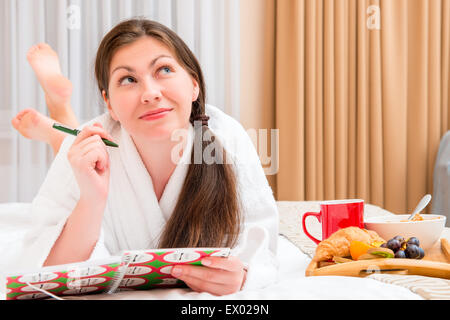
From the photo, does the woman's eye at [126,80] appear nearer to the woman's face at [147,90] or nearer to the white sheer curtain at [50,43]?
the woman's face at [147,90]

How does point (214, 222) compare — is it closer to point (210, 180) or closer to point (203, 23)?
point (210, 180)

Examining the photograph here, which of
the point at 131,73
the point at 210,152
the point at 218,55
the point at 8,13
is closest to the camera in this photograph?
the point at 131,73

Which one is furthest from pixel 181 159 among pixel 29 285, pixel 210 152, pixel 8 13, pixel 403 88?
pixel 403 88

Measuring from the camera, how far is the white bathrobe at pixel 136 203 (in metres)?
0.70

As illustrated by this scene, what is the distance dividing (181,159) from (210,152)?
0.17 ft

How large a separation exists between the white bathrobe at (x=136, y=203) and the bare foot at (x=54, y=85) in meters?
0.92

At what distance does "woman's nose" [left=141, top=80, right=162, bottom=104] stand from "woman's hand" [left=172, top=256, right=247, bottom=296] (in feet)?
0.80

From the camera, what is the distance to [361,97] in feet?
7.24

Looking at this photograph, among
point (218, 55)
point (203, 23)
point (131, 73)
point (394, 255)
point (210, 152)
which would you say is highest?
point (203, 23)

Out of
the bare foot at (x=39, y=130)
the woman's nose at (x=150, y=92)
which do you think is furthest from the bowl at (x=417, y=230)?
the bare foot at (x=39, y=130)

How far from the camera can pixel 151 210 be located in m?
0.73

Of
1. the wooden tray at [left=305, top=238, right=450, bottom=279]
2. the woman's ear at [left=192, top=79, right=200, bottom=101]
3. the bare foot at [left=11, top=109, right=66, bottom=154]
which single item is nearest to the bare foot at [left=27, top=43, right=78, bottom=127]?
the bare foot at [left=11, top=109, right=66, bottom=154]

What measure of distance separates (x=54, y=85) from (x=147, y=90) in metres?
1.14
